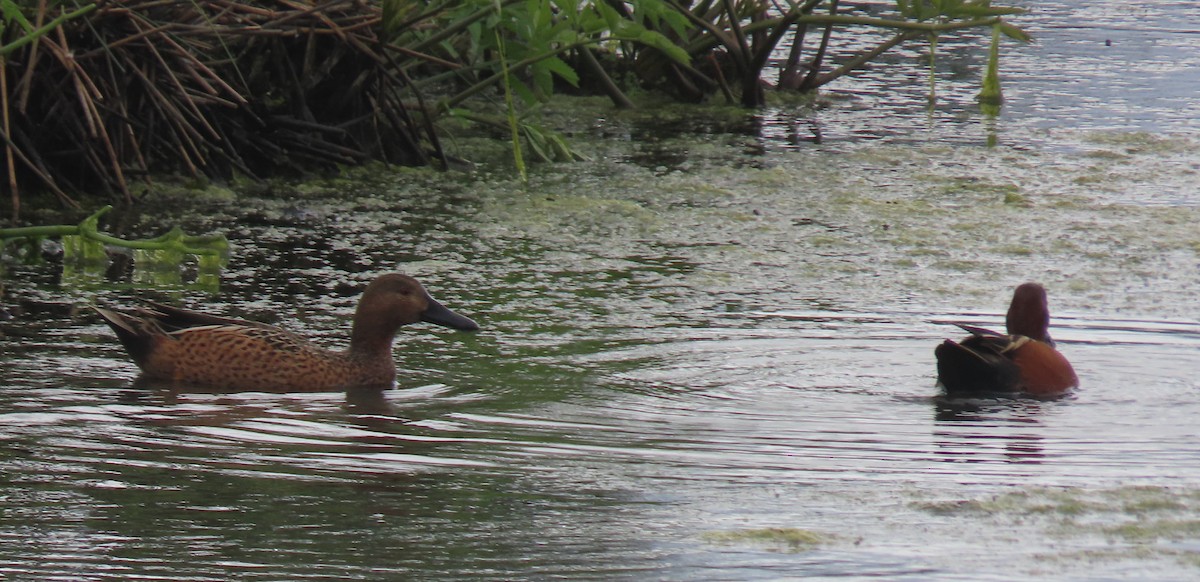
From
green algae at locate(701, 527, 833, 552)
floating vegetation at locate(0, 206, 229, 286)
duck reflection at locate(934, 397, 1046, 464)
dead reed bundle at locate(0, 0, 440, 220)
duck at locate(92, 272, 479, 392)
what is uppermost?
dead reed bundle at locate(0, 0, 440, 220)

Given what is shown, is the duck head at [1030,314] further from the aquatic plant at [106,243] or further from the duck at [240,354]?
the aquatic plant at [106,243]

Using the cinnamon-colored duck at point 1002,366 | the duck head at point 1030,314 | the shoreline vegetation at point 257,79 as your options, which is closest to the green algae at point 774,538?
the cinnamon-colored duck at point 1002,366

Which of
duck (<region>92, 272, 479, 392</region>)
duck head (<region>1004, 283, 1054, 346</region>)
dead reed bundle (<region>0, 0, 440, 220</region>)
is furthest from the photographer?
dead reed bundle (<region>0, 0, 440, 220</region>)

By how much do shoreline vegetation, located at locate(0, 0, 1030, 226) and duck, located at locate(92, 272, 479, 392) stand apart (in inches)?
57.3

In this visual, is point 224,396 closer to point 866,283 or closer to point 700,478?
point 700,478

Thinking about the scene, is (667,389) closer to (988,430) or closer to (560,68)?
(988,430)

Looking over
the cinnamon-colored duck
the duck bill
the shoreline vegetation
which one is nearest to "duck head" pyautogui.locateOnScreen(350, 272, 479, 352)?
the duck bill

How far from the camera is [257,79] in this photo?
812 cm

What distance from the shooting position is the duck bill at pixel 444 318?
5.52 metres

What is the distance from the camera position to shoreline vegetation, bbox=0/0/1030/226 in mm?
7238

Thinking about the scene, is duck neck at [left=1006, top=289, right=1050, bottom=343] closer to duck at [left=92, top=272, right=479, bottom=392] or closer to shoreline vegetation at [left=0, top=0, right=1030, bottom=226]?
duck at [left=92, top=272, right=479, bottom=392]

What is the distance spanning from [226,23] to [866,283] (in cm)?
310

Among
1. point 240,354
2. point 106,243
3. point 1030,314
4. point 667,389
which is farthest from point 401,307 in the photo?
point 1030,314

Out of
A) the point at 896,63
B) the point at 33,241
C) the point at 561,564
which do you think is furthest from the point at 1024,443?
the point at 896,63
